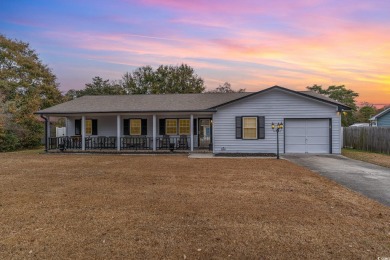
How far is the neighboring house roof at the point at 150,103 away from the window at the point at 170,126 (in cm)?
117

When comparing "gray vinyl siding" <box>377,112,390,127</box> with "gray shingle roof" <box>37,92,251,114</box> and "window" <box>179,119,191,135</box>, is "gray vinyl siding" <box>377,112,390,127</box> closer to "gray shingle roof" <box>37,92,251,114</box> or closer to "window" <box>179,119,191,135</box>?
"gray shingle roof" <box>37,92,251,114</box>

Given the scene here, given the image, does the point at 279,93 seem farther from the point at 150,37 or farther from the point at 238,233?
the point at 238,233

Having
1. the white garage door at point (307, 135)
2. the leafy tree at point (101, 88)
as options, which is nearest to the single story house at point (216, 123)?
the white garage door at point (307, 135)

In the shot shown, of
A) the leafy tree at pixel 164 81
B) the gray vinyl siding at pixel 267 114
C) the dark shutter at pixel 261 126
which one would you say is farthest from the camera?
the leafy tree at pixel 164 81

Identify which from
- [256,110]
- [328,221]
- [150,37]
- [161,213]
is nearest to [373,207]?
[328,221]

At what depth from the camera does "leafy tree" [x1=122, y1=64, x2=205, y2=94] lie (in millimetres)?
38188

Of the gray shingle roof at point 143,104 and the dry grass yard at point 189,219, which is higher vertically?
the gray shingle roof at point 143,104

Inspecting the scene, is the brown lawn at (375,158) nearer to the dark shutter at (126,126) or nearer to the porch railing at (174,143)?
the porch railing at (174,143)

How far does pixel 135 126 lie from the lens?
18438 millimetres

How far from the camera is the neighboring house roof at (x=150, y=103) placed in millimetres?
16328

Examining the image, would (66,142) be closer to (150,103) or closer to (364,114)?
(150,103)

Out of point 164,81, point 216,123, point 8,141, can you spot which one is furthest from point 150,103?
point 164,81

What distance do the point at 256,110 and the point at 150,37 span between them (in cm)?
787

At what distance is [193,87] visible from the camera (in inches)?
1521
